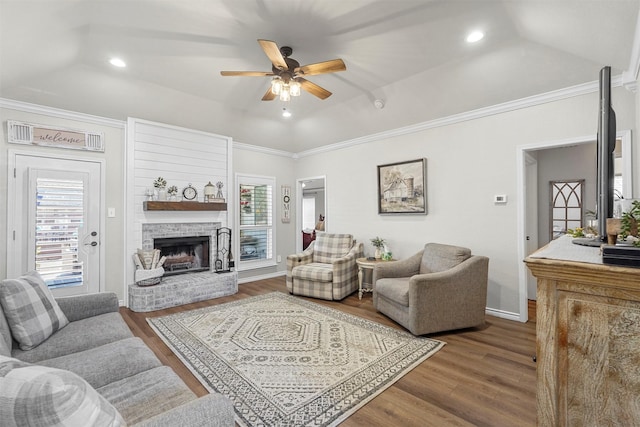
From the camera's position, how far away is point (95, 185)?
383cm

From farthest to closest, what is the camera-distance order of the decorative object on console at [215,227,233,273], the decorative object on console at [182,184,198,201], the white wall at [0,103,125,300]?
the decorative object on console at [215,227,233,273], the decorative object on console at [182,184,198,201], the white wall at [0,103,125,300]

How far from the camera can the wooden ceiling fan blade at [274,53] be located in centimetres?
211

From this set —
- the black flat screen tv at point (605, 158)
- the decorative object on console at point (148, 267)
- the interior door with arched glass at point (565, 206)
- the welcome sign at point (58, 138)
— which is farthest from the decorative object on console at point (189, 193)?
the interior door with arched glass at point (565, 206)

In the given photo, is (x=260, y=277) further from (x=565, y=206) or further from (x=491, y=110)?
(x=565, y=206)

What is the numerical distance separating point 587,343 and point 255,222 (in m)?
5.07

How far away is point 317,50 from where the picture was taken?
111 inches

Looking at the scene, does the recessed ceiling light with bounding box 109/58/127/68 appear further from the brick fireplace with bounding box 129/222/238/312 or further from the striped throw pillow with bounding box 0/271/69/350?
the striped throw pillow with bounding box 0/271/69/350

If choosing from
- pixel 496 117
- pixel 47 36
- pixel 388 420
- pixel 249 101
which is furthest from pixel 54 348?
pixel 496 117

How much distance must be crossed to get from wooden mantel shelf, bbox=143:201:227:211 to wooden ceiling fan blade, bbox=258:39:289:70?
278 centimetres

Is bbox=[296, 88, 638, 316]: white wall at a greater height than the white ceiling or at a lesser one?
lesser

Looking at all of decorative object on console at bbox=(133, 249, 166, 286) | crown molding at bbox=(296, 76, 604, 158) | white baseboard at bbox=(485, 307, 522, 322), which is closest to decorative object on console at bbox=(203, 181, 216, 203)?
decorative object on console at bbox=(133, 249, 166, 286)

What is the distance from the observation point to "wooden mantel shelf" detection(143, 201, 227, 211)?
13.4 feet

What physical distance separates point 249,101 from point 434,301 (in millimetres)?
3598

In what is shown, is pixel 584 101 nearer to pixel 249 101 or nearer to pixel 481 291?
pixel 481 291
